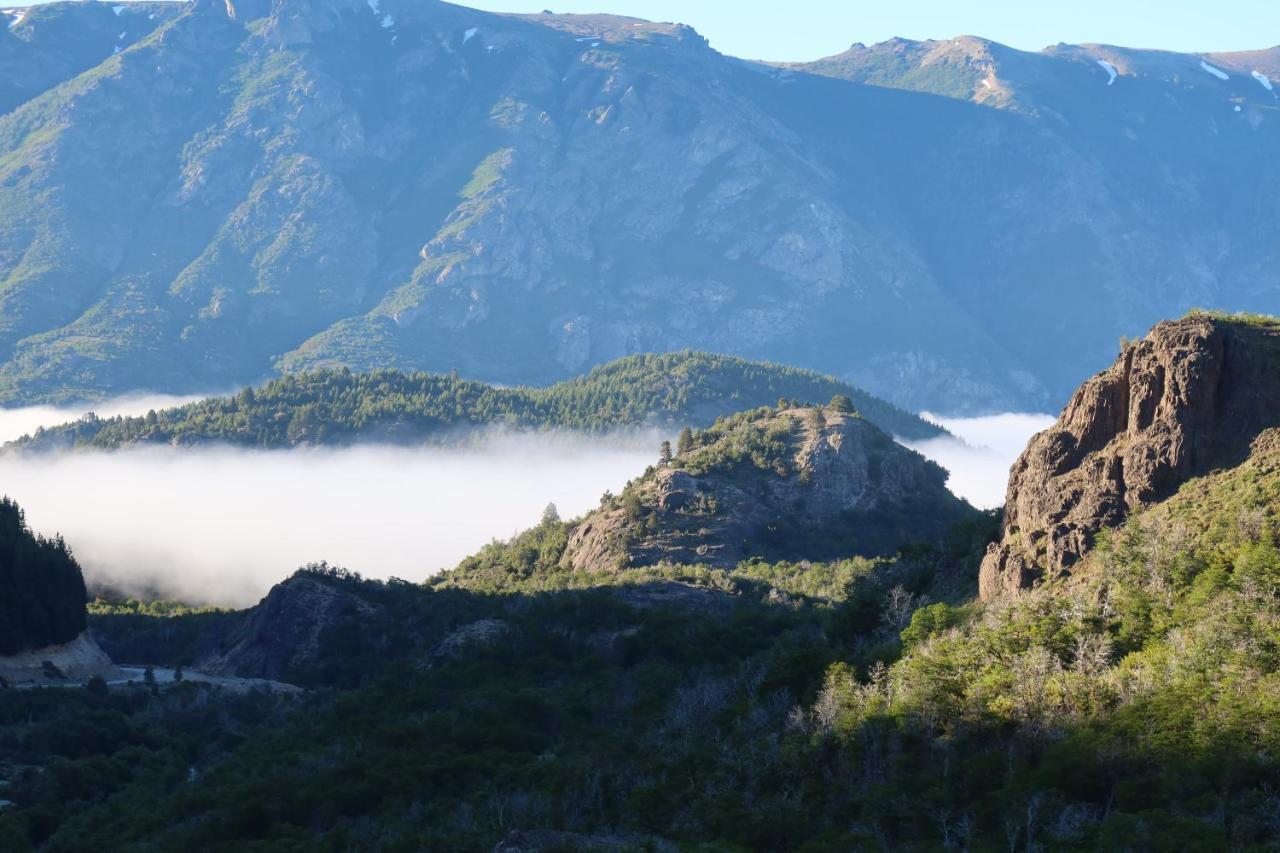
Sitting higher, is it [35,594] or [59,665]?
[35,594]

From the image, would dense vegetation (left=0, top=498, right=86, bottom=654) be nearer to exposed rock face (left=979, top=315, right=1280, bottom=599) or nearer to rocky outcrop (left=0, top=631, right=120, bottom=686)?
rocky outcrop (left=0, top=631, right=120, bottom=686)

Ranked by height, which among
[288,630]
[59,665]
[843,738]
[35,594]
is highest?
[35,594]

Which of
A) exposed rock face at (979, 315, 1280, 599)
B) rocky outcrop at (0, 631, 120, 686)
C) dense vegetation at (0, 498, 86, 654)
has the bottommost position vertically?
rocky outcrop at (0, 631, 120, 686)

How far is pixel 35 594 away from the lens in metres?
171

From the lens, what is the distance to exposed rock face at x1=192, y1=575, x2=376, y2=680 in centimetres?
17475

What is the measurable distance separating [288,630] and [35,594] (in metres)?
21.6

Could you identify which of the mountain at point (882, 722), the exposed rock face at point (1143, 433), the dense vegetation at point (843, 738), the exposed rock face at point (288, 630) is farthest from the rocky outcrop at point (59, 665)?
the exposed rock face at point (1143, 433)

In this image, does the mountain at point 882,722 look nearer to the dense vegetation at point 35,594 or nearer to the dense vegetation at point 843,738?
the dense vegetation at point 843,738

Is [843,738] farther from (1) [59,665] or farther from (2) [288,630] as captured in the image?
(1) [59,665]

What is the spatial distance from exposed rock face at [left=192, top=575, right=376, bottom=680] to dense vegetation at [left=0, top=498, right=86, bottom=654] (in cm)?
1429

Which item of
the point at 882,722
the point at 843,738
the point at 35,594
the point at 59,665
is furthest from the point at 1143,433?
the point at 35,594

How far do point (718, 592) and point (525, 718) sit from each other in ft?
139

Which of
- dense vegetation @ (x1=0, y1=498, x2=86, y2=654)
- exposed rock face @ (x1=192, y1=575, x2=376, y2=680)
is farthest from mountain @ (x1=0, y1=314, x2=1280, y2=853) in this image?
exposed rock face @ (x1=192, y1=575, x2=376, y2=680)

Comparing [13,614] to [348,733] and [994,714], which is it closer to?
[348,733]
